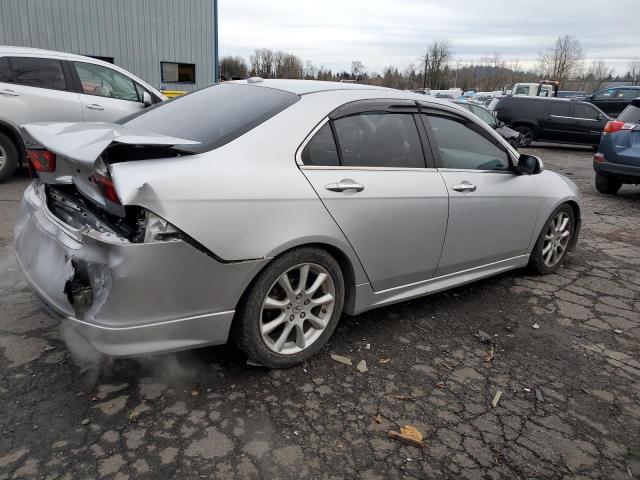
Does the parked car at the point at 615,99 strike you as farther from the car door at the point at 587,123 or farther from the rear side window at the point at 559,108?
the rear side window at the point at 559,108

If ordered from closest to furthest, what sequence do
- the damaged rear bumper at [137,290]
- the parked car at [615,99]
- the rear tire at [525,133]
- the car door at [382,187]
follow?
1. the damaged rear bumper at [137,290]
2. the car door at [382,187]
3. the rear tire at [525,133]
4. the parked car at [615,99]

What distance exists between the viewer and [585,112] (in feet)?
51.6

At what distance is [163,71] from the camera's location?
19.7 m

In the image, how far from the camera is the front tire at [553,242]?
Result: 14.8 ft

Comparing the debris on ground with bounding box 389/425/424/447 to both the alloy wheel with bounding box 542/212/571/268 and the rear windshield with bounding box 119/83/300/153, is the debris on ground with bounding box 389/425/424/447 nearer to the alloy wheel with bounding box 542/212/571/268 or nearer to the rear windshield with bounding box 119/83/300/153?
the rear windshield with bounding box 119/83/300/153

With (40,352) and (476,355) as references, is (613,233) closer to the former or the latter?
(476,355)

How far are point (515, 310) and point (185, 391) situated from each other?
2.58m

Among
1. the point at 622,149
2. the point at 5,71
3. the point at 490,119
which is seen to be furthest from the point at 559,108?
the point at 5,71

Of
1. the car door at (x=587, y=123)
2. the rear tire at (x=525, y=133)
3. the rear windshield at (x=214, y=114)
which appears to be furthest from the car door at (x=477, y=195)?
the car door at (x=587, y=123)

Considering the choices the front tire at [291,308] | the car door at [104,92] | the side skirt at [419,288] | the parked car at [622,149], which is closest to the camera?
the front tire at [291,308]

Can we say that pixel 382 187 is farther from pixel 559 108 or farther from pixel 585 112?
pixel 585 112

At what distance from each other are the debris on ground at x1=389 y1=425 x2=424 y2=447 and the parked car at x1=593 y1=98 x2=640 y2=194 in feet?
22.9

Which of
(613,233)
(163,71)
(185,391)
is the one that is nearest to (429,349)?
(185,391)

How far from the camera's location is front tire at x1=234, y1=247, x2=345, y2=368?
262 cm
